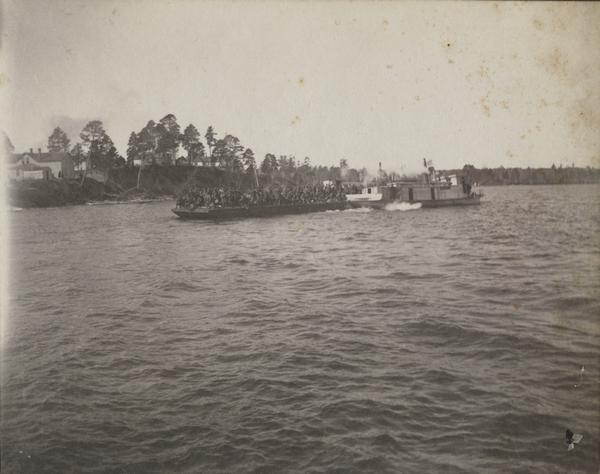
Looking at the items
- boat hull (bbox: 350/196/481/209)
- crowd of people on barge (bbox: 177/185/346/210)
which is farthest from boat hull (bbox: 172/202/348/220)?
boat hull (bbox: 350/196/481/209)

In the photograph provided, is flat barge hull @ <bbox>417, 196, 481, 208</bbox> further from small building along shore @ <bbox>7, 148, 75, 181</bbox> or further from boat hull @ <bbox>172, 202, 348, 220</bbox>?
small building along shore @ <bbox>7, 148, 75, 181</bbox>

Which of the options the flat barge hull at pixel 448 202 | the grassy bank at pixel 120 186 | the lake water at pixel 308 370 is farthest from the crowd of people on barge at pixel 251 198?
the grassy bank at pixel 120 186

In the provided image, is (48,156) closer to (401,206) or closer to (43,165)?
(43,165)

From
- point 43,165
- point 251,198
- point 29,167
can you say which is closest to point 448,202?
point 251,198

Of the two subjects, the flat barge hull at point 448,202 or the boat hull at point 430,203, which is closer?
the boat hull at point 430,203

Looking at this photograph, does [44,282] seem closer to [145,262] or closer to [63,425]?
[145,262]

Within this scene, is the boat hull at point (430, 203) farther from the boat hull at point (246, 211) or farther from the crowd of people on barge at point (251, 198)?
the boat hull at point (246, 211)

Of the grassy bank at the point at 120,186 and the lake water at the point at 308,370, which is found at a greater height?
the grassy bank at the point at 120,186
